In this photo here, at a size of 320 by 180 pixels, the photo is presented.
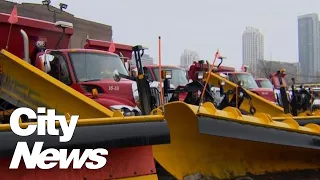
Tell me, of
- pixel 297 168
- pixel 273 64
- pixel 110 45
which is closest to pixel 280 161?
pixel 297 168

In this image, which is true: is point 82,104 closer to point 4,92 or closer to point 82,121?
point 82,121

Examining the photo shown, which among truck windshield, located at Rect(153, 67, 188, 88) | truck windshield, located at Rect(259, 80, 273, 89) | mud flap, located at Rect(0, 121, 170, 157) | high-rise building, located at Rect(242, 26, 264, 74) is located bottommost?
mud flap, located at Rect(0, 121, 170, 157)

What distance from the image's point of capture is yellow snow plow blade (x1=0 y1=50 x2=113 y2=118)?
4805 mm

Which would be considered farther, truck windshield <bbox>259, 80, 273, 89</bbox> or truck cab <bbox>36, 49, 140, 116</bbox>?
truck windshield <bbox>259, 80, 273, 89</bbox>

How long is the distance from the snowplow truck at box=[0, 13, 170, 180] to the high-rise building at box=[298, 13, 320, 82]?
38.6m

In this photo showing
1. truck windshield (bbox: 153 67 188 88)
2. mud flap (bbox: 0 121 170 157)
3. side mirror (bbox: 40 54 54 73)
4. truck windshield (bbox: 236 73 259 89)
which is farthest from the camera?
truck windshield (bbox: 236 73 259 89)

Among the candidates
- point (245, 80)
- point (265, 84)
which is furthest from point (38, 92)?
point (265, 84)

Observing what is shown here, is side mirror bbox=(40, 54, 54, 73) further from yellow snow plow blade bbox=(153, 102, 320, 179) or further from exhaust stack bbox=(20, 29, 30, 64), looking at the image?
yellow snow plow blade bbox=(153, 102, 320, 179)

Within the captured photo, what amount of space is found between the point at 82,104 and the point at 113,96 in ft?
4.20

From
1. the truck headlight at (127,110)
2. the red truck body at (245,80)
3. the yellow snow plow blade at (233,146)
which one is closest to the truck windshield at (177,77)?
the red truck body at (245,80)

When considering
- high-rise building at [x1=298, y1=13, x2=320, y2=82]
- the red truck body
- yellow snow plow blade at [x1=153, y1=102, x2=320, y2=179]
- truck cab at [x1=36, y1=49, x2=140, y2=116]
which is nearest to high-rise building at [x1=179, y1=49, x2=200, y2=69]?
the red truck body

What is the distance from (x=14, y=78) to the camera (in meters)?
5.72

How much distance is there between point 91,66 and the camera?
253 inches

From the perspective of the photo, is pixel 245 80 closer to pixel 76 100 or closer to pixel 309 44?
pixel 76 100
